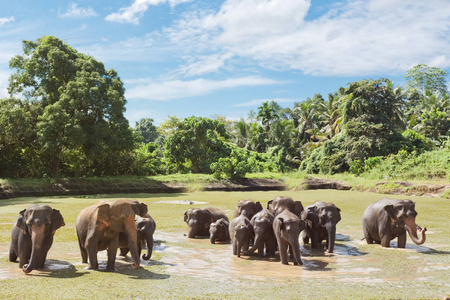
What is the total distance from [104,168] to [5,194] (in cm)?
892

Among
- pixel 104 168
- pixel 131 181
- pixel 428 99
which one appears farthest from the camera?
pixel 428 99

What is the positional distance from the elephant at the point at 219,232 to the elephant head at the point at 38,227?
3.45 m

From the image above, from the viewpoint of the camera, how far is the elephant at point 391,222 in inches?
310

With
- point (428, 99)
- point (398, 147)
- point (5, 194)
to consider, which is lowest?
point (5, 194)

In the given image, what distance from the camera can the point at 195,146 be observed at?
32844 millimetres

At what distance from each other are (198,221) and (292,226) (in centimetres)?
327

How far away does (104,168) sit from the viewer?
30.4 metres

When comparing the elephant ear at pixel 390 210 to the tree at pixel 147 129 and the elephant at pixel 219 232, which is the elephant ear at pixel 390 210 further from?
the tree at pixel 147 129

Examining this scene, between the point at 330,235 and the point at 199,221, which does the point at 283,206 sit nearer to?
the point at 330,235

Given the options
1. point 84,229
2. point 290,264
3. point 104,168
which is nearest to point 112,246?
point 84,229

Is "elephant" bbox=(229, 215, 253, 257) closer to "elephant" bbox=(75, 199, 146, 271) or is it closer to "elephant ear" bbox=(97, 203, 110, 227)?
"elephant" bbox=(75, 199, 146, 271)

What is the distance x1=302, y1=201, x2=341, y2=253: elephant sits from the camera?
7.80 metres

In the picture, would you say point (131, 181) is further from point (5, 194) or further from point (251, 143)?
point (251, 143)

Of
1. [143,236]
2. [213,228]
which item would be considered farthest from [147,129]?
[143,236]
